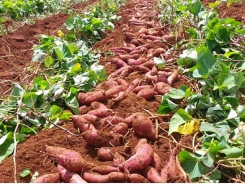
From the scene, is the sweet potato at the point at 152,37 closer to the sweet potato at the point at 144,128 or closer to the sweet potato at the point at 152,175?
the sweet potato at the point at 144,128

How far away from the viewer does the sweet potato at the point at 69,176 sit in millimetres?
2086

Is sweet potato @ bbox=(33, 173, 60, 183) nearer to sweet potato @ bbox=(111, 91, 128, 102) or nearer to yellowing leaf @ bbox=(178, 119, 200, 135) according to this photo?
yellowing leaf @ bbox=(178, 119, 200, 135)

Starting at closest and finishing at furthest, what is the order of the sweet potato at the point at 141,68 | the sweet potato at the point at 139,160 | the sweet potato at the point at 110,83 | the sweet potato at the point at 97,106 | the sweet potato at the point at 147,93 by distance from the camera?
the sweet potato at the point at 139,160, the sweet potato at the point at 97,106, the sweet potato at the point at 147,93, the sweet potato at the point at 110,83, the sweet potato at the point at 141,68

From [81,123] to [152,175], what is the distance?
0.79 meters

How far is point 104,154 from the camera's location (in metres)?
2.29

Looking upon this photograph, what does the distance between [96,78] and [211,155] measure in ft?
5.98

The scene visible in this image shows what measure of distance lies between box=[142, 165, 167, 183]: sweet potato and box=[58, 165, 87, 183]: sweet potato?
42cm

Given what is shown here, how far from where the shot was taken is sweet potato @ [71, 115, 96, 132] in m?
2.58

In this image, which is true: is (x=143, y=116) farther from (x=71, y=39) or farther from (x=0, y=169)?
(x=71, y=39)

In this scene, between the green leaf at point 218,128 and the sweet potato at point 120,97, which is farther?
the sweet potato at point 120,97

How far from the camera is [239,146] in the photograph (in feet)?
7.41

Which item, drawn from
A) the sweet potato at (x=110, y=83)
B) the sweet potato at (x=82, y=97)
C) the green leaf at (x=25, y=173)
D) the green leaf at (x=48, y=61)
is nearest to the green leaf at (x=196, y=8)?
the sweet potato at (x=110, y=83)

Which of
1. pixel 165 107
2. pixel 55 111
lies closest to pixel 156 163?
pixel 165 107

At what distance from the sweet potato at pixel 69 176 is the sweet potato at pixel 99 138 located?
311mm
